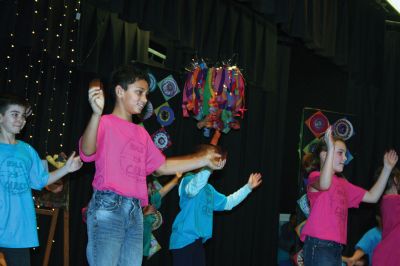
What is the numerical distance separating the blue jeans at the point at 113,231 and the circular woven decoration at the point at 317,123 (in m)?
4.41

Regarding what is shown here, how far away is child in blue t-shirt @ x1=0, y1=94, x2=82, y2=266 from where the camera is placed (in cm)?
355

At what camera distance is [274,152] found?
7.45 meters

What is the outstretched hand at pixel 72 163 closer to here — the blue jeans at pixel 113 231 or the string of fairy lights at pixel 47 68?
the blue jeans at pixel 113 231

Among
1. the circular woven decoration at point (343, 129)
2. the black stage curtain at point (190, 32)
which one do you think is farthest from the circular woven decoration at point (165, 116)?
the circular woven decoration at point (343, 129)

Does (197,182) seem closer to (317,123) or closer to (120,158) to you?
(120,158)

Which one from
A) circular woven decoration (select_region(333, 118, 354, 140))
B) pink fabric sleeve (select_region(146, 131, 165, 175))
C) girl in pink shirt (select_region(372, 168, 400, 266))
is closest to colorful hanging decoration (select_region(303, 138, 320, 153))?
circular woven decoration (select_region(333, 118, 354, 140))

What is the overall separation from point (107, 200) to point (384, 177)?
2.53 metres

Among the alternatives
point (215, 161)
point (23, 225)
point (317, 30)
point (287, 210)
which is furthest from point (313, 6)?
point (23, 225)

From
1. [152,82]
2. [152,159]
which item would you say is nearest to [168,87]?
[152,82]

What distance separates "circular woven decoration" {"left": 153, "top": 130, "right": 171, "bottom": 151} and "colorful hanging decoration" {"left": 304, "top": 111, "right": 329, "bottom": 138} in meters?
1.88

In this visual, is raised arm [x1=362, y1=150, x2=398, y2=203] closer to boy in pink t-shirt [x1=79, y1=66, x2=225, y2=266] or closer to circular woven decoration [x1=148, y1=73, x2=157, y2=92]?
boy in pink t-shirt [x1=79, y1=66, x2=225, y2=266]

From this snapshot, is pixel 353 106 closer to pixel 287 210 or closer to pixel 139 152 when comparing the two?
pixel 287 210

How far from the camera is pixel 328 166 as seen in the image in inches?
166

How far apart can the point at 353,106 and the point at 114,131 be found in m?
5.28
